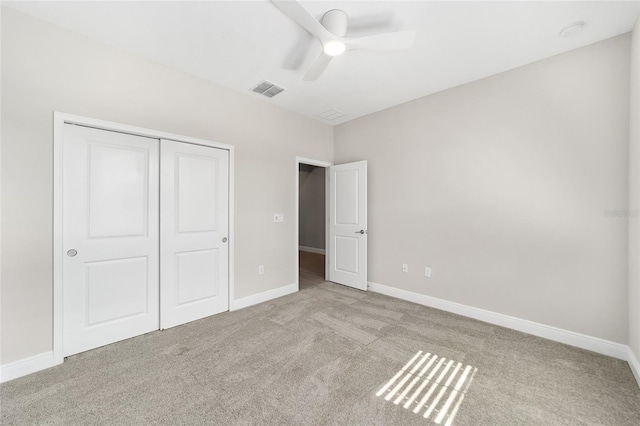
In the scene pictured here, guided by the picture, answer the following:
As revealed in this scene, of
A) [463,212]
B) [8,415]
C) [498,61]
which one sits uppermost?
[498,61]

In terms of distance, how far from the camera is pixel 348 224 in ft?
13.9

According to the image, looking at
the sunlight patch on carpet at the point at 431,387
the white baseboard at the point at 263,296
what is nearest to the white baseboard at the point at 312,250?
the white baseboard at the point at 263,296

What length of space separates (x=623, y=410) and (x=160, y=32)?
14.8 ft

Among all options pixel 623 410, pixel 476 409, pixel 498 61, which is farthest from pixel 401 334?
pixel 498 61

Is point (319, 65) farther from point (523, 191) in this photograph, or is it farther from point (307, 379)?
point (307, 379)

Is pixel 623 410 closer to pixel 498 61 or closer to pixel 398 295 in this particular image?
pixel 398 295

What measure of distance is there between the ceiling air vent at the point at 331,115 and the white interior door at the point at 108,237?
2420 millimetres

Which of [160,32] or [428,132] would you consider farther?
[428,132]

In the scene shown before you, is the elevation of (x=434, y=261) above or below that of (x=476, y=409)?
above

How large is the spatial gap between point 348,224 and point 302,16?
9.89ft

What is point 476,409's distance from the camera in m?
1.67

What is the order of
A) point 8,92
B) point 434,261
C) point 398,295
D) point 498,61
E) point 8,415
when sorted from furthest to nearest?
point 398,295 → point 434,261 → point 498,61 → point 8,92 → point 8,415

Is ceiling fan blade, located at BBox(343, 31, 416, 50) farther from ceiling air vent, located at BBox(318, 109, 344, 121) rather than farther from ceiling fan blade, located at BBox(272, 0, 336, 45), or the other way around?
ceiling air vent, located at BBox(318, 109, 344, 121)

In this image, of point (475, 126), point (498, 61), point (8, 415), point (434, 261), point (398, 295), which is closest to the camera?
point (8, 415)
